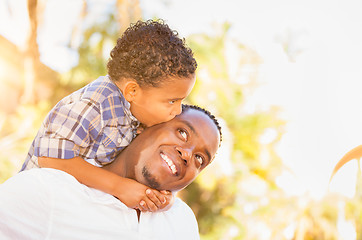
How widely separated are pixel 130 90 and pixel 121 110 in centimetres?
8

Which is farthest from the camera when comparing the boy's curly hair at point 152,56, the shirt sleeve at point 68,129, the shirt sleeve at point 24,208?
the boy's curly hair at point 152,56

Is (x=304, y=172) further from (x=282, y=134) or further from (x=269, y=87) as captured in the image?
(x=269, y=87)

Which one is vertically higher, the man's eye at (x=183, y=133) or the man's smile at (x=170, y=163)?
the man's eye at (x=183, y=133)

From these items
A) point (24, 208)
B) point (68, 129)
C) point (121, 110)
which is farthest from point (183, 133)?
point (24, 208)

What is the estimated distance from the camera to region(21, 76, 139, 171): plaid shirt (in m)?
1.33

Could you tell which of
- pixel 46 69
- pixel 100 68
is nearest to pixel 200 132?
pixel 100 68

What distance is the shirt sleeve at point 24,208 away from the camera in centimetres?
114

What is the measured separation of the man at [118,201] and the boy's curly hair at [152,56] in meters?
0.18

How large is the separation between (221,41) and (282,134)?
1.28 meters

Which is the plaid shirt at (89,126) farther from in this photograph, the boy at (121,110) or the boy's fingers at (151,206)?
the boy's fingers at (151,206)

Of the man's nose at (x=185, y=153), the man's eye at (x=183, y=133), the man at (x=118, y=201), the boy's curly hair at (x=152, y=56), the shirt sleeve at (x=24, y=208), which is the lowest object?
the shirt sleeve at (x=24, y=208)

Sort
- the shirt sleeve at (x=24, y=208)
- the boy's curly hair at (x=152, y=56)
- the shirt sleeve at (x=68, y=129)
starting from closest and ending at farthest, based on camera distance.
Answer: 1. the shirt sleeve at (x=24, y=208)
2. the shirt sleeve at (x=68, y=129)
3. the boy's curly hair at (x=152, y=56)

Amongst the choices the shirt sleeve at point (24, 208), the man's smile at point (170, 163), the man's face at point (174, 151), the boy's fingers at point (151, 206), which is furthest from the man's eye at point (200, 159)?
the shirt sleeve at point (24, 208)

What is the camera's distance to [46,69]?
5.06 metres
